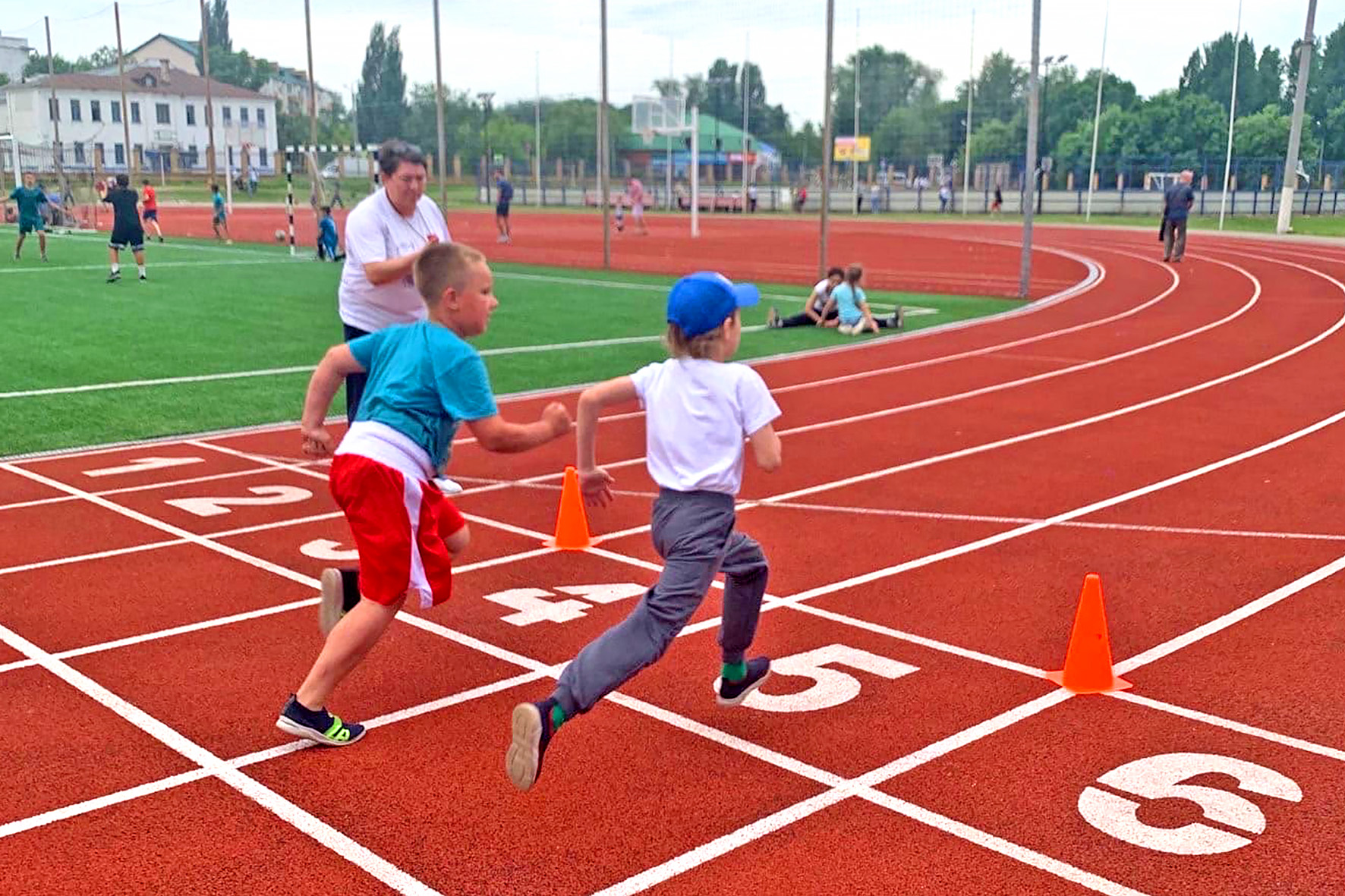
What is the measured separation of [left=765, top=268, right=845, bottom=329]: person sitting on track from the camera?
18.1 meters

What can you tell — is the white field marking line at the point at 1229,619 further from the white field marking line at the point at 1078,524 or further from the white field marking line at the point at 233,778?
the white field marking line at the point at 233,778

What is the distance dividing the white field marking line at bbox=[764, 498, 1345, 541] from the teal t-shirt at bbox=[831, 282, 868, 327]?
30.6 feet

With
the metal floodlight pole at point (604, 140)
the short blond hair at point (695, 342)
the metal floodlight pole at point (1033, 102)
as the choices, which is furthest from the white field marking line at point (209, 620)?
the metal floodlight pole at point (604, 140)

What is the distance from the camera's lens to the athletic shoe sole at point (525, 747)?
159 inches

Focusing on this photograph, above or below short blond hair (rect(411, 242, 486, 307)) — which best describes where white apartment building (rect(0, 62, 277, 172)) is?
above

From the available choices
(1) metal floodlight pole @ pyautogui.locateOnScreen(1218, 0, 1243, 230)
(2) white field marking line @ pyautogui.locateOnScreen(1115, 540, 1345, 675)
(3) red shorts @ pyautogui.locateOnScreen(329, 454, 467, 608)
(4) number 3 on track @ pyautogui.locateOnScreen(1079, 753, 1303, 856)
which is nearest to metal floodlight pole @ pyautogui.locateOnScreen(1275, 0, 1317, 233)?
(1) metal floodlight pole @ pyautogui.locateOnScreen(1218, 0, 1243, 230)

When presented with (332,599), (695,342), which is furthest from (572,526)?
(695,342)

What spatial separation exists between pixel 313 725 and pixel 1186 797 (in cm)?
307

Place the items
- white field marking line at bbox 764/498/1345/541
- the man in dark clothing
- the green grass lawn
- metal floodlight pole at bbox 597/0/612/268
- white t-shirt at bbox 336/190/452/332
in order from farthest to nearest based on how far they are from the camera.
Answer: the man in dark clothing, metal floodlight pole at bbox 597/0/612/268, the green grass lawn, white field marking line at bbox 764/498/1345/541, white t-shirt at bbox 336/190/452/332

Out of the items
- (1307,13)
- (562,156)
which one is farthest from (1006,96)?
(1307,13)

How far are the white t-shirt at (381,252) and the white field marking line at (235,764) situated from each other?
255cm

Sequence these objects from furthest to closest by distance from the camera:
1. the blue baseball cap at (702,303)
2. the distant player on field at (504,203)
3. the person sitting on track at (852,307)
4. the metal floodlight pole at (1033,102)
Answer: the distant player on field at (504,203), the metal floodlight pole at (1033,102), the person sitting on track at (852,307), the blue baseball cap at (702,303)

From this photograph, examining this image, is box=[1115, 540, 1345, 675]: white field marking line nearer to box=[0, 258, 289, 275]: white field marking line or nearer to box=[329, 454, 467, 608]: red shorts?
box=[329, 454, 467, 608]: red shorts

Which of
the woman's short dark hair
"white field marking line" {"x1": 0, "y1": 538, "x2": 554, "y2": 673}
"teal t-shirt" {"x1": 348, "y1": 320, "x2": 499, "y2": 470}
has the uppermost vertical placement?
the woman's short dark hair
